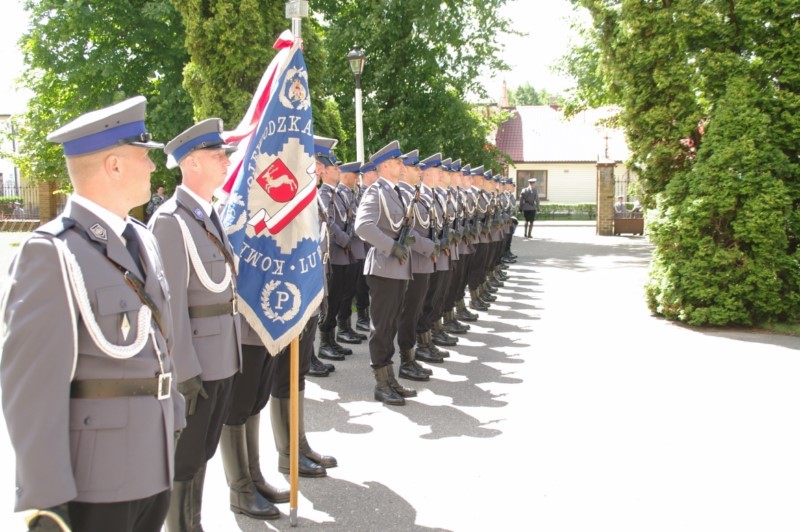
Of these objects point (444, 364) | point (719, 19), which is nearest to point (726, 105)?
point (719, 19)

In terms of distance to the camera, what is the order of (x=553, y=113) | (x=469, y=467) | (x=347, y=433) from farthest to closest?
(x=553, y=113)
(x=347, y=433)
(x=469, y=467)

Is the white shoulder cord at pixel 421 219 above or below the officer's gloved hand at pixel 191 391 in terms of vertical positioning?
above

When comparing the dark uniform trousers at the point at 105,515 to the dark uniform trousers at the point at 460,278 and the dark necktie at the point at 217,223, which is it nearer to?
the dark necktie at the point at 217,223

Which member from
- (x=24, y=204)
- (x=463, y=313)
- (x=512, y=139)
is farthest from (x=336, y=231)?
(x=512, y=139)

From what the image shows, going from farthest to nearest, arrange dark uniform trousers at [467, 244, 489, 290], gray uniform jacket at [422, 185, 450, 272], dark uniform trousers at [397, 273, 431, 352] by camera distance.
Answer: dark uniform trousers at [467, 244, 489, 290] < gray uniform jacket at [422, 185, 450, 272] < dark uniform trousers at [397, 273, 431, 352]

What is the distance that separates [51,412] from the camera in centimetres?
204

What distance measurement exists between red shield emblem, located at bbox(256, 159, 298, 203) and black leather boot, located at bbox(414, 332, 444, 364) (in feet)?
13.9

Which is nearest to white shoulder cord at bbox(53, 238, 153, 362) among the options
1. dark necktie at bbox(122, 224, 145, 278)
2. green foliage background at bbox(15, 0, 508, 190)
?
dark necktie at bbox(122, 224, 145, 278)

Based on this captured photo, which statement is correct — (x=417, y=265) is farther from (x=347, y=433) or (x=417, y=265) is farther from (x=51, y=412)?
(x=51, y=412)

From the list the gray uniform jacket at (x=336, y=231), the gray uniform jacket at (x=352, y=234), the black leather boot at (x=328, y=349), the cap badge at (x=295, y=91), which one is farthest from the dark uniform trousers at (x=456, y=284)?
the cap badge at (x=295, y=91)

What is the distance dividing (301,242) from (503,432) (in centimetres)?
243

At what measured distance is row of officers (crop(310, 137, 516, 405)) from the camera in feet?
21.0

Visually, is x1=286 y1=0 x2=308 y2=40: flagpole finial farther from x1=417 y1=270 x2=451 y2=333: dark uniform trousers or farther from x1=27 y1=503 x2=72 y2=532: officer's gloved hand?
x1=417 y1=270 x2=451 y2=333: dark uniform trousers

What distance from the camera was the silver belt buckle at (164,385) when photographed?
237 cm
